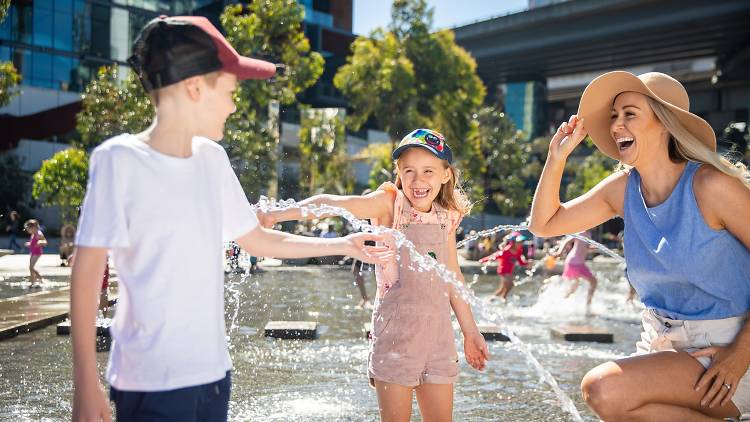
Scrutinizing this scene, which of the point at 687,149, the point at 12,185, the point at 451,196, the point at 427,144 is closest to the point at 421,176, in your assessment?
the point at 427,144

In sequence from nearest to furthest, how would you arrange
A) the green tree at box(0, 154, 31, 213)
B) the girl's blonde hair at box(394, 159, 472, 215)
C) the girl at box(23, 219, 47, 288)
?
the girl's blonde hair at box(394, 159, 472, 215), the girl at box(23, 219, 47, 288), the green tree at box(0, 154, 31, 213)

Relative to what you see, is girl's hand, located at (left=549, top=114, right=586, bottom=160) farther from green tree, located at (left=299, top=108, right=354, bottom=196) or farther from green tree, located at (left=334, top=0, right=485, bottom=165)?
green tree, located at (left=299, top=108, right=354, bottom=196)

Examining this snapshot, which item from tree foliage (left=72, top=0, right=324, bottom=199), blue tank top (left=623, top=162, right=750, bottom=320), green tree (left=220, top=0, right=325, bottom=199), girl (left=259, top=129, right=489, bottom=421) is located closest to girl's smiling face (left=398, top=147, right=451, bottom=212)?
girl (left=259, top=129, right=489, bottom=421)

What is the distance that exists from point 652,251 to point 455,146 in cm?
3128

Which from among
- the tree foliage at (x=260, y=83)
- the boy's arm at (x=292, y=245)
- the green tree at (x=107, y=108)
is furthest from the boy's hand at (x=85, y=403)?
the green tree at (x=107, y=108)

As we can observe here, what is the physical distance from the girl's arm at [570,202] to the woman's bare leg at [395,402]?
3.39ft

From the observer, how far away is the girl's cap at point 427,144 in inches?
155

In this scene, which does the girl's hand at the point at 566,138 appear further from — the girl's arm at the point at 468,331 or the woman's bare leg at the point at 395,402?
the woman's bare leg at the point at 395,402

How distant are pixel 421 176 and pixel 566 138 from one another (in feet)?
2.40

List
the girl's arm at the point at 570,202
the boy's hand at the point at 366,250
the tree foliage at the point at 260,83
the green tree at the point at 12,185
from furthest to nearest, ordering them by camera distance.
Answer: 1. the green tree at the point at 12,185
2. the tree foliage at the point at 260,83
3. the girl's arm at the point at 570,202
4. the boy's hand at the point at 366,250

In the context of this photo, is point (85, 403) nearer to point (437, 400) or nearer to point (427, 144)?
point (437, 400)

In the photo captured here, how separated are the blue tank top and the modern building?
158 feet

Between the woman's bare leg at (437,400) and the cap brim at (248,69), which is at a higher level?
the cap brim at (248,69)

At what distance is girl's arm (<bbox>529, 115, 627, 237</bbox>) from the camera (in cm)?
382
